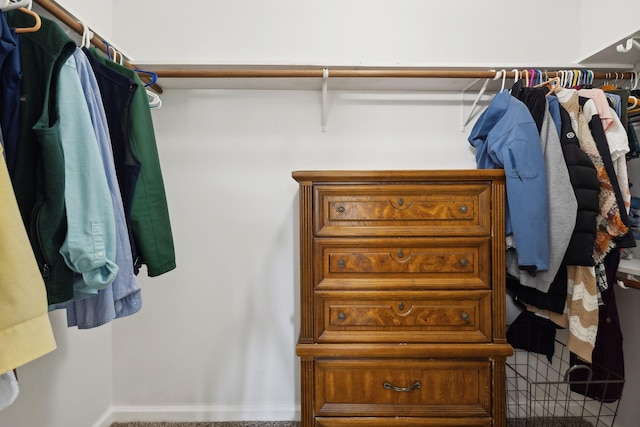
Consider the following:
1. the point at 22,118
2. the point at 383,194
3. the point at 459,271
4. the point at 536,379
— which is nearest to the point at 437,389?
the point at 459,271

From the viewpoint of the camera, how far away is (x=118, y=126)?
100 centimetres

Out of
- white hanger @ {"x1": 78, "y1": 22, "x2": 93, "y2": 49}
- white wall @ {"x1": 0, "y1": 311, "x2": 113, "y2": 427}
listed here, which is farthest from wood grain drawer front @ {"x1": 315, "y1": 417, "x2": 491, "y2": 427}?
white hanger @ {"x1": 78, "y1": 22, "x2": 93, "y2": 49}

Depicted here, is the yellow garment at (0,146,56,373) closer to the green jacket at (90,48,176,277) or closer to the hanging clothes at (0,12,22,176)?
the hanging clothes at (0,12,22,176)

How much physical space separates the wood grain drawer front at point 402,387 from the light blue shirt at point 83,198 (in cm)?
84

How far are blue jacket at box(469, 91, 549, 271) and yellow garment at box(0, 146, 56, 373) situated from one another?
4.82ft

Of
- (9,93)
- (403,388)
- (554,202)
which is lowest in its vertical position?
(403,388)

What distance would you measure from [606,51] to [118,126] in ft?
6.56

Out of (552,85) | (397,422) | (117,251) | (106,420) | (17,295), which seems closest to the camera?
(17,295)

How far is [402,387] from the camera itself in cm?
122

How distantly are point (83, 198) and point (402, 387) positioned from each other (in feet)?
4.09

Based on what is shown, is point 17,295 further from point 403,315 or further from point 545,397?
point 545,397

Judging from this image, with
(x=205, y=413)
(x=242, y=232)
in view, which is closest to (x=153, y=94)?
(x=242, y=232)

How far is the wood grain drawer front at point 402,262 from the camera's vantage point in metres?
1.24

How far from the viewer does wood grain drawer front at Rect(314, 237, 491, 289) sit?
1.24m
